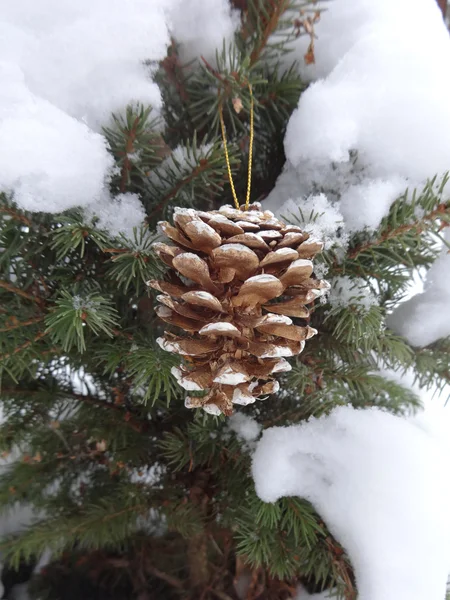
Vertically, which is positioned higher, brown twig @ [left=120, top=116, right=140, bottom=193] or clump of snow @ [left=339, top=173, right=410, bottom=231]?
brown twig @ [left=120, top=116, right=140, bottom=193]

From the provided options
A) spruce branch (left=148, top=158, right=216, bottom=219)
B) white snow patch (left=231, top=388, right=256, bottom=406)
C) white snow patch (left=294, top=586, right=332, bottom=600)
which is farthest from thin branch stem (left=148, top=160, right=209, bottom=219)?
white snow patch (left=294, top=586, right=332, bottom=600)

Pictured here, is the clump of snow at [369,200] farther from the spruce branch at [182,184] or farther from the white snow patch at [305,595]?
the white snow patch at [305,595]

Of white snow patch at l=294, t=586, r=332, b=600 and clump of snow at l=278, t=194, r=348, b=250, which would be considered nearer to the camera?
clump of snow at l=278, t=194, r=348, b=250

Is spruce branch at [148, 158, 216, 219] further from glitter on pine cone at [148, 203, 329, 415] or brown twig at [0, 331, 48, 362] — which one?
brown twig at [0, 331, 48, 362]

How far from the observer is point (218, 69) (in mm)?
470

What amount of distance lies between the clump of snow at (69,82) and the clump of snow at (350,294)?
10.8 inches

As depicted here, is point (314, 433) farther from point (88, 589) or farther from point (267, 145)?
point (88, 589)

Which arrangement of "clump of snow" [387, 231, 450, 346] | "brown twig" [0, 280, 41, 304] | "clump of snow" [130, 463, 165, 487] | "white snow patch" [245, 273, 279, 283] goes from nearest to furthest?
"white snow patch" [245, 273, 279, 283] < "brown twig" [0, 280, 41, 304] < "clump of snow" [387, 231, 450, 346] < "clump of snow" [130, 463, 165, 487]

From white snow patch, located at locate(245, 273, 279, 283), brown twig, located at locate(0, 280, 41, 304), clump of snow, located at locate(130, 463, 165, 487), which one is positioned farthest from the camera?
clump of snow, located at locate(130, 463, 165, 487)

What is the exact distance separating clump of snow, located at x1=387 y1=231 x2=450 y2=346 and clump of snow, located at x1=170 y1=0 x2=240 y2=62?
1.22 ft

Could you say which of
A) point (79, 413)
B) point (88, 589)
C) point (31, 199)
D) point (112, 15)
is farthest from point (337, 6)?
point (88, 589)

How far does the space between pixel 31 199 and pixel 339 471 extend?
1.52ft

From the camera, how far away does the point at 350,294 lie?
0.47 m

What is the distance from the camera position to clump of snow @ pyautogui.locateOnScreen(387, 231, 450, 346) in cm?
56
